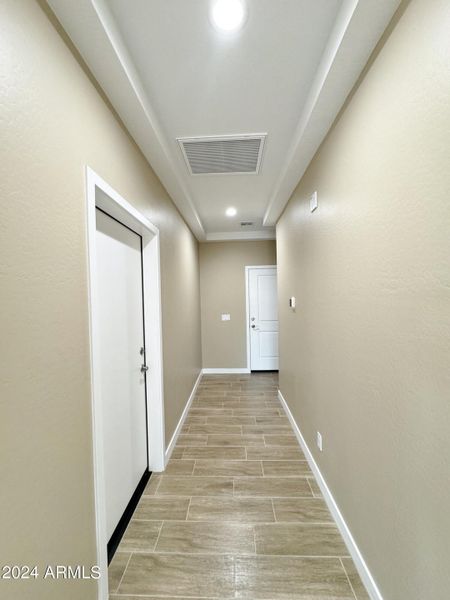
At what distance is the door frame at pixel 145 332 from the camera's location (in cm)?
123

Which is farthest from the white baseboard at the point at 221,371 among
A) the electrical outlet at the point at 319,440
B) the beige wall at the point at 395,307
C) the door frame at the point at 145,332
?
the beige wall at the point at 395,307

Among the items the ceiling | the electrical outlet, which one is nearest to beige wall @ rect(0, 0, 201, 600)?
the ceiling

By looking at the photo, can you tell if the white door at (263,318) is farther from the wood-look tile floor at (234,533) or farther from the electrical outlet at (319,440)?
the electrical outlet at (319,440)

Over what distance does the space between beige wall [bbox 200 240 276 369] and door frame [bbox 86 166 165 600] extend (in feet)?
9.65

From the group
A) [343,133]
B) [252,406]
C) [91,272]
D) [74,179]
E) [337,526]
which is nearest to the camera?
[74,179]

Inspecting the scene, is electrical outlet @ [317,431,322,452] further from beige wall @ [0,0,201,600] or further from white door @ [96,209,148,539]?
beige wall @ [0,0,201,600]

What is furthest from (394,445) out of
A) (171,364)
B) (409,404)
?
(171,364)

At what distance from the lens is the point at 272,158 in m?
2.31

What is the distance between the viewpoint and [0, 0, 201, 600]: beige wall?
2.61ft

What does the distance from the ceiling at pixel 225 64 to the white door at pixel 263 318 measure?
3.10 metres

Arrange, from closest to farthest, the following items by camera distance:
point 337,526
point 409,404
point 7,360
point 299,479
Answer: point 7,360, point 409,404, point 337,526, point 299,479

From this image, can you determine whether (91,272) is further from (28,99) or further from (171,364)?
(171,364)

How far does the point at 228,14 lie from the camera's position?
1.11m

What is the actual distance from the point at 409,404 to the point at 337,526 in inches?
48.4
